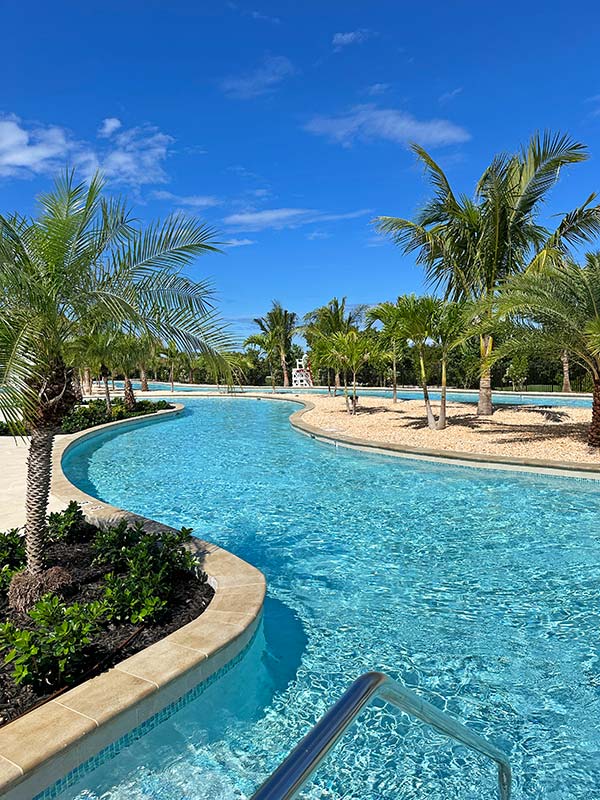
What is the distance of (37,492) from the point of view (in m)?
4.48

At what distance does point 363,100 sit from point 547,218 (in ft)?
24.9

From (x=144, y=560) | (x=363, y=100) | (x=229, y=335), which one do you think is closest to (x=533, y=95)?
(x=363, y=100)

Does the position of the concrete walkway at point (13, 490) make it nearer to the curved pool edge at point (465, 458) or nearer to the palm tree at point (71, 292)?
the palm tree at point (71, 292)

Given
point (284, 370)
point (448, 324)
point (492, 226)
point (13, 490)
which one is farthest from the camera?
point (284, 370)

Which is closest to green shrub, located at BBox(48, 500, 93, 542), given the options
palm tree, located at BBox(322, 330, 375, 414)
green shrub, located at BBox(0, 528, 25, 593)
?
green shrub, located at BBox(0, 528, 25, 593)

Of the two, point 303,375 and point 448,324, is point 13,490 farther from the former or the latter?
point 303,375

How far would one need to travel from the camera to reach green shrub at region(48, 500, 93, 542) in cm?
589

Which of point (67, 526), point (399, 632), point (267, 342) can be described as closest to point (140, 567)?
point (67, 526)

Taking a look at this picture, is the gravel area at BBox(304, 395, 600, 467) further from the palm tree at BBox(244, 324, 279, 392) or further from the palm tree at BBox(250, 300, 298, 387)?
the palm tree at BBox(250, 300, 298, 387)

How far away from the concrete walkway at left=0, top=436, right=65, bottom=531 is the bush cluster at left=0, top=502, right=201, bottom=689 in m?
1.18

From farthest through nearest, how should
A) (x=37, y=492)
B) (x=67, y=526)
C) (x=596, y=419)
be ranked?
1. (x=596, y=419)
2. (x=67, y=526)
3. (x=37, y=492)

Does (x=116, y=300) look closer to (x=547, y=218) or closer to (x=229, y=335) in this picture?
(x=229, y=335)

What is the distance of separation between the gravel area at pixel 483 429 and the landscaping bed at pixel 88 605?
813 centimetres

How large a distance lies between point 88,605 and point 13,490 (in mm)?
5907
